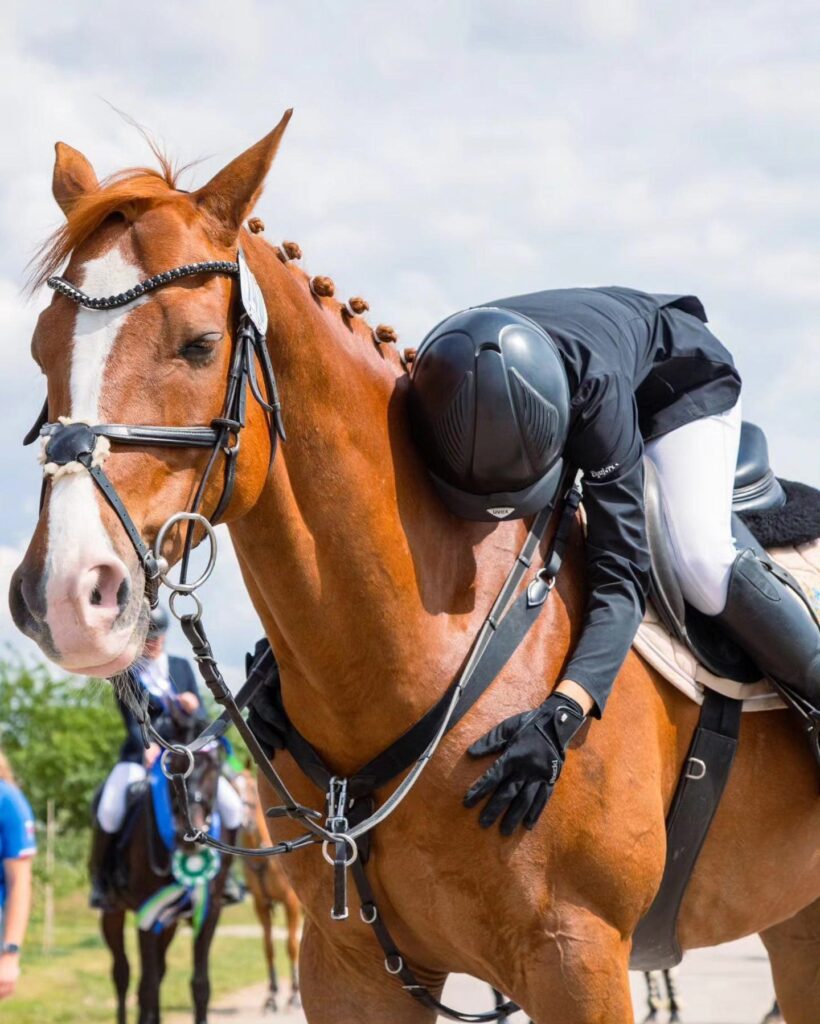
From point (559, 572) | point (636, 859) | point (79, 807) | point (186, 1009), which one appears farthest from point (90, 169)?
point (79, 807)

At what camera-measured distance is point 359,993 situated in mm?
3748

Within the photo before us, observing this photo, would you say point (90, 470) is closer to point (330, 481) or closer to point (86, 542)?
point (86, 542)

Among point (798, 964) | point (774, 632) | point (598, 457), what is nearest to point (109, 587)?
point (598, 457)

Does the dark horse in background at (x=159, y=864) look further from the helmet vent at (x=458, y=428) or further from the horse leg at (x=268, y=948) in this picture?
the helmet vent at (x=458, y=428)

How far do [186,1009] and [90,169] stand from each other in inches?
442

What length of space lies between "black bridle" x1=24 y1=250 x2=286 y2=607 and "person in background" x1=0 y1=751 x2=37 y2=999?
353 cm

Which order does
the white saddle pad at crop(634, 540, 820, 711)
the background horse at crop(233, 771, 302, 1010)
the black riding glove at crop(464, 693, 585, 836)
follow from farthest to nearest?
the background horse at crop(233, 771, 302, 1010) → the white saddle pad at crop(634, 540, 820, 711) → the black riding glove at crop(464, 693, 585, 836)

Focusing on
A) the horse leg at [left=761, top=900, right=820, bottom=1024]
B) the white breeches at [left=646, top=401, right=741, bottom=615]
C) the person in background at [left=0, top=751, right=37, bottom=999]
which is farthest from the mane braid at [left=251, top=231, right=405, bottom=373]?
the person in background at [left=0, top=751, right=37, bottom=999]

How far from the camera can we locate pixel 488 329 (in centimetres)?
355

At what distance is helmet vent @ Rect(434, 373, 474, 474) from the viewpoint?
348 cm

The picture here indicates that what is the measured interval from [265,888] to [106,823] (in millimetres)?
6202

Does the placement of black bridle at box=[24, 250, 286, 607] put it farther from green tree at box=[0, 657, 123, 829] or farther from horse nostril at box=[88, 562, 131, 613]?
green tree at box=[0, 657, 123, 829]

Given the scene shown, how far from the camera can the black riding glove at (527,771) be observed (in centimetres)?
333

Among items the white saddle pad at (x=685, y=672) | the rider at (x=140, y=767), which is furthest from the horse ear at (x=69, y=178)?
the rider at (x=140, y=767)
